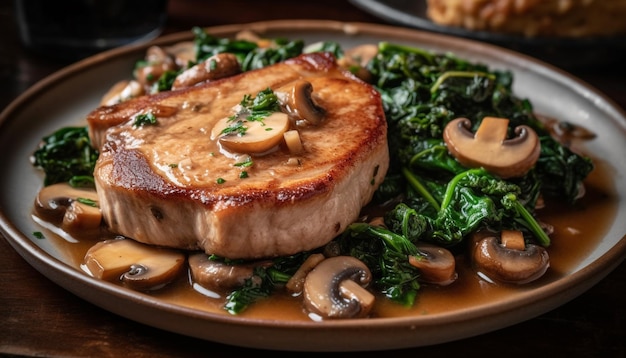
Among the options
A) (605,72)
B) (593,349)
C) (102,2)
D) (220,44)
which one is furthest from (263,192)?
(605,72)

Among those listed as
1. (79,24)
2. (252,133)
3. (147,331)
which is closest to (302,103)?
(252,133)

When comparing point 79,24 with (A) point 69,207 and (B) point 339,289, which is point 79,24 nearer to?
(A) point 69,207

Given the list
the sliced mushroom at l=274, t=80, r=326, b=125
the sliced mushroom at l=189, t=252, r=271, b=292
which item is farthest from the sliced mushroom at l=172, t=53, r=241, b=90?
the sliced mushroom at l=189, t=252, r=271, b=292

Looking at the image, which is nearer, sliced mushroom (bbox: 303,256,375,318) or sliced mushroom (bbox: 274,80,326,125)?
sliced mushroom (bbox: 303,256,375,318)

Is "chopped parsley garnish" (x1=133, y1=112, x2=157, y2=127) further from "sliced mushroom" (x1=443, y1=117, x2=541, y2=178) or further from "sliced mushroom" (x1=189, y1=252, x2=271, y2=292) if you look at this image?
"sliced mushroom" (x1=443, y1=117, x2=541, y2=178)

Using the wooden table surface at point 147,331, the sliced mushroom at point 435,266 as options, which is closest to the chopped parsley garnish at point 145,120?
the wooden table surface at point 147,331

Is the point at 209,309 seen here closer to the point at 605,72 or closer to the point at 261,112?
the point at 261,112
